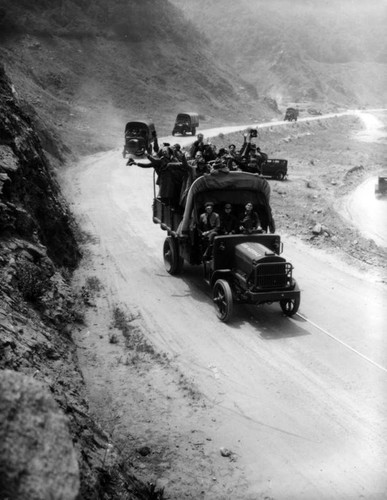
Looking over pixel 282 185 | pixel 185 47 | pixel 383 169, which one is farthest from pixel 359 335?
pixel 185 47

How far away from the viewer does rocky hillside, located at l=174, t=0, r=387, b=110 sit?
401 feet

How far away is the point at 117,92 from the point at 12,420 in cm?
5744

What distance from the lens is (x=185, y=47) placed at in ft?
243

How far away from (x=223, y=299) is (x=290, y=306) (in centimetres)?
150

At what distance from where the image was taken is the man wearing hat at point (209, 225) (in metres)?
11.7

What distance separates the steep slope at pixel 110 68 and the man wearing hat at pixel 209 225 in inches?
1090

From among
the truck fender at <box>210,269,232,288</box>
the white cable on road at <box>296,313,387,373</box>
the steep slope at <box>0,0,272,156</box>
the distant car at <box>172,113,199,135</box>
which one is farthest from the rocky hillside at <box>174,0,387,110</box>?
the white cable on road at <box>296,313,387,373</box>

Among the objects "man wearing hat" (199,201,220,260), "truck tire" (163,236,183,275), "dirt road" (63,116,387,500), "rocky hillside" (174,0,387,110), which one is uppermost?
"rocky hillside" (174,0,387,110)

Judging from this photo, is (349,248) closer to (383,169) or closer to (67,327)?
(67,327)

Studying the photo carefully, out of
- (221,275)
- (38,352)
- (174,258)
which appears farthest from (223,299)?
(38,352)

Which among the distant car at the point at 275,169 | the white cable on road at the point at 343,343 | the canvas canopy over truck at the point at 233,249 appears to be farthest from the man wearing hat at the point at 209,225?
the distant car at the point at 275,169

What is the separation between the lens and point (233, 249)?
1146 centimetres

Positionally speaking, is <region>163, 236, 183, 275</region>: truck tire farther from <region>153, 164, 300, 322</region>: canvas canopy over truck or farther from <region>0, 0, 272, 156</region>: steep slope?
<region>0, 0, 272, 156</region>: steep slope

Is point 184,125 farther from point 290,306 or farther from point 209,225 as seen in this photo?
point 290,306
